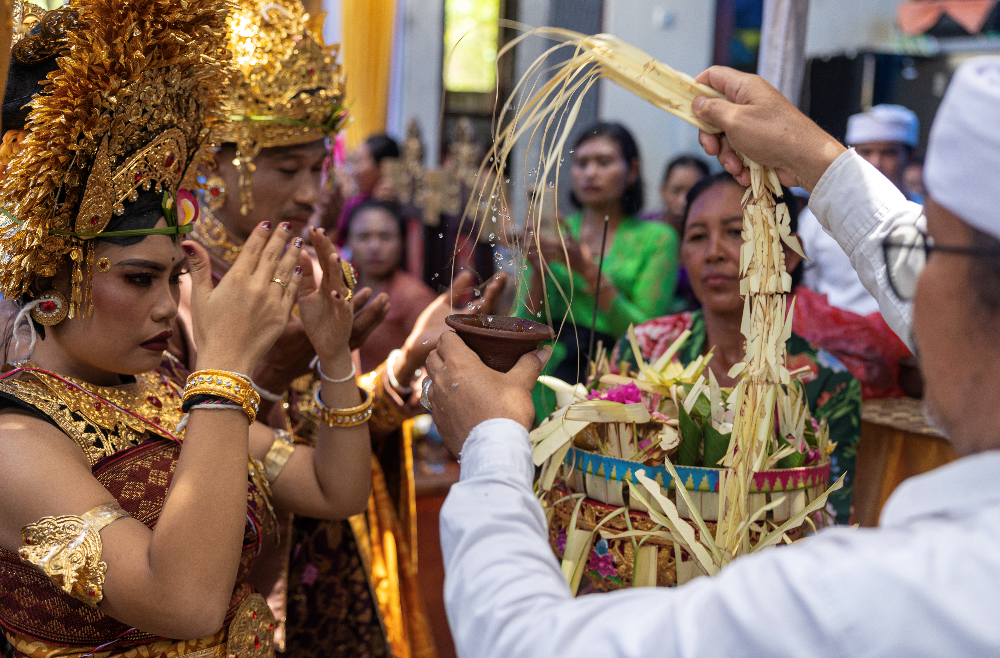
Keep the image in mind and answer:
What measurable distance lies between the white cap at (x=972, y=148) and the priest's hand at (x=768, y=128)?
1.68 ft

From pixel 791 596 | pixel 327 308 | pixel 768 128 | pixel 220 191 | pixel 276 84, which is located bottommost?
pixel 791 596

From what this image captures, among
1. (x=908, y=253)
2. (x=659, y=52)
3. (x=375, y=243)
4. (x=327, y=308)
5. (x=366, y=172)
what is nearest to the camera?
Answer: (x=908, y=253)

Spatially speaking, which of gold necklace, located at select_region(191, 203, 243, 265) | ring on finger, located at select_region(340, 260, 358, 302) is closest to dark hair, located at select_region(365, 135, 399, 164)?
gold necklace, located at select_region(191, 203, 243, 265)

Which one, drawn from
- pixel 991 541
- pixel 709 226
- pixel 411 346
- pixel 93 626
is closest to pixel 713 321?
pixel 709 226

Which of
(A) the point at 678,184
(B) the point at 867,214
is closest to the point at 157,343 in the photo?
(B) the point at 867,214

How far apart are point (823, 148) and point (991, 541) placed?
31.2 inches

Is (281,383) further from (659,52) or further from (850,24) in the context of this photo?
(850,24)

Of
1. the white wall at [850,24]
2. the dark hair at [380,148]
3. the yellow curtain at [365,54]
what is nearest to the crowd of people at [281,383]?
the dark hair at [380,148]

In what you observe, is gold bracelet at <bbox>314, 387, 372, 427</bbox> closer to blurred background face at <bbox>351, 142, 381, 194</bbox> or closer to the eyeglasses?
the eyeglasses

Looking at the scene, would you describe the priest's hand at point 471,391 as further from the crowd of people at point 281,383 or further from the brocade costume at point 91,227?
the brocade costume at point 91,227

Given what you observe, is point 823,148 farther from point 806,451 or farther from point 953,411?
point 953,411

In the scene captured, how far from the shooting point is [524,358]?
116 cm

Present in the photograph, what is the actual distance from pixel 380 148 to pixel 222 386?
5365 mm

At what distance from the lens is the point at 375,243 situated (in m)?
4.09
